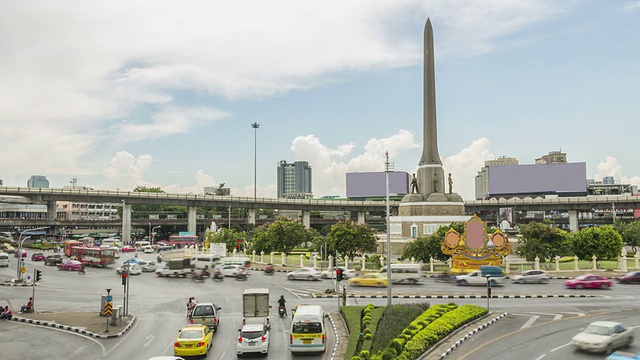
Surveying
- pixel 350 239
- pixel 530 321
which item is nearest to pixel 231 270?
pixel 350 239

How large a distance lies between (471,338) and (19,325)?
85.1 feet

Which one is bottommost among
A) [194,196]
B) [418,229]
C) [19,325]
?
[19,325]

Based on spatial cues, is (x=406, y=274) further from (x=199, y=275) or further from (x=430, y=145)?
(x=430, y=145)

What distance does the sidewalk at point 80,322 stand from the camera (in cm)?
Answer: 2677

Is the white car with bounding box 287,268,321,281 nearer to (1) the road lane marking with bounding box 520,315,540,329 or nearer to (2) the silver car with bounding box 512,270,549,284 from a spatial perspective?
(2) the silver car with bounding box 512,270,549,284

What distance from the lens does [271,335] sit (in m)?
25.7

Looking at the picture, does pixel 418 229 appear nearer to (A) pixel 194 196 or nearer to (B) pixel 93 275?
(B) pixel 93 275

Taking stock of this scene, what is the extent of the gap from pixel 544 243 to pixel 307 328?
139ft

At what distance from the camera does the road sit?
22.6 meters

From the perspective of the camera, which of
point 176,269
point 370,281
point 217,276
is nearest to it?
point 370,281

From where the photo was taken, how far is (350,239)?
62.7 metres

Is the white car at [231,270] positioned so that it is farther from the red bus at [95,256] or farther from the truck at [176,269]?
the red bus at [95,256]

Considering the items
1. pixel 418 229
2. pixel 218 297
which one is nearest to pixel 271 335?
pixel 218 297

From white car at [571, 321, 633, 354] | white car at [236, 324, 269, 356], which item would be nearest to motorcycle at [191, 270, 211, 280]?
white car at [236, 324, 269, 356]
